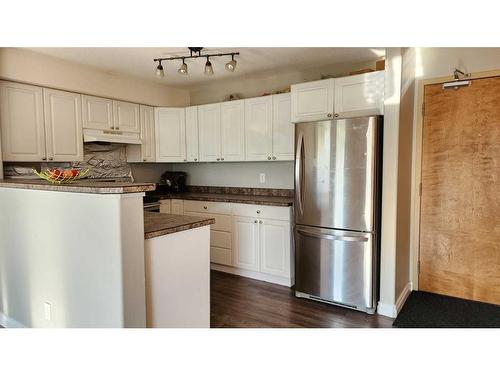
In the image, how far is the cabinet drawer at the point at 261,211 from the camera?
10.8 feet

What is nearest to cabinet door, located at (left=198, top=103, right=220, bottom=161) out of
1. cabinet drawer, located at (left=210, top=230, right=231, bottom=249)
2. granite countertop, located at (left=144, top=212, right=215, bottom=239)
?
cabinet drawer, located at (left=210, top=230, right=231, bottom=249)

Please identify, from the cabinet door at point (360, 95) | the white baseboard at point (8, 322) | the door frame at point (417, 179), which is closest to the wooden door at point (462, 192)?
the door frame at point (417, 179)

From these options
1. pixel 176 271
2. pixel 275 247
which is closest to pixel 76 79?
pixel 176 271

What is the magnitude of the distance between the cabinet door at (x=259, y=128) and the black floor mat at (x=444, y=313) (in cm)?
202

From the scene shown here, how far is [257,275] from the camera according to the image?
3594 mm

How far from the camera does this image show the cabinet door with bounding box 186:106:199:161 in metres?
4.18

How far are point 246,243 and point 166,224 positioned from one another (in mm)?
1748

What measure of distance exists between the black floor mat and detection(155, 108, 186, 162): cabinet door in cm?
312

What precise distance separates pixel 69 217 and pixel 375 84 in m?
2.47

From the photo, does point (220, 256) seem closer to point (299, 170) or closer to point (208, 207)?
point (208, 207)

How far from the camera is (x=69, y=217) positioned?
1788 millimetres
